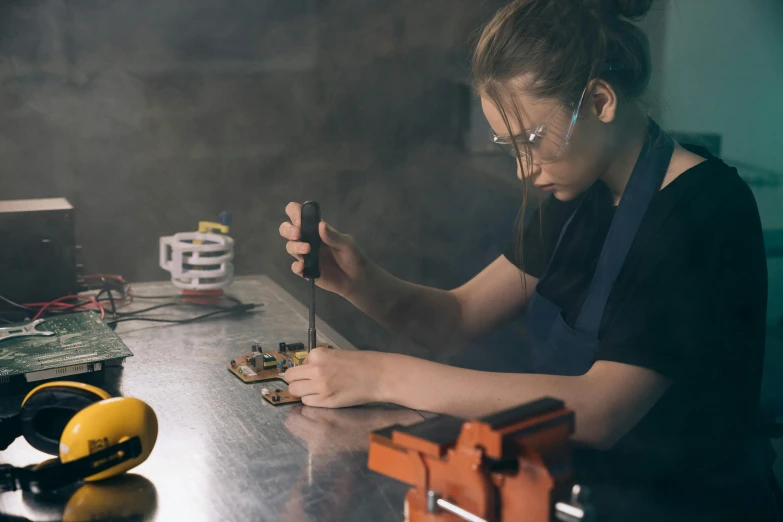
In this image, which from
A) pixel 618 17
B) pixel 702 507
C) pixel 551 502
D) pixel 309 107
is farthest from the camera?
pixel 309 107

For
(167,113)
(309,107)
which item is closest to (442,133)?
(309,107)

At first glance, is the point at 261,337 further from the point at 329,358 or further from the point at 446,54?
the point at 446,54

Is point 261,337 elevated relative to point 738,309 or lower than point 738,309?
lower

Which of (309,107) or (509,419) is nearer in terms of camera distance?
(509,419)

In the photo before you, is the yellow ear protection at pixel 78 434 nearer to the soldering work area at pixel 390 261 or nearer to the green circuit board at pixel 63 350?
the soldering work area at pixel 390 261

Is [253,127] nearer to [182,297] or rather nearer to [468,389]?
[182,297]

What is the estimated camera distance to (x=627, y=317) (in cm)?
108

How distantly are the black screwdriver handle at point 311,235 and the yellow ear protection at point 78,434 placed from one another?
42 cm

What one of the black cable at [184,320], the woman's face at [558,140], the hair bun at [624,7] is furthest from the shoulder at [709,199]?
the black cable at [184,320]

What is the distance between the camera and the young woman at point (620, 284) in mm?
1059

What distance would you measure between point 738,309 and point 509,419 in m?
0.59

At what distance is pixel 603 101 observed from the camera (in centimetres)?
122

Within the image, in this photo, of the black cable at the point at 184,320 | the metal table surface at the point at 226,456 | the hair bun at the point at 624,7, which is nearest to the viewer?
the metal table surface at the point at 226,456

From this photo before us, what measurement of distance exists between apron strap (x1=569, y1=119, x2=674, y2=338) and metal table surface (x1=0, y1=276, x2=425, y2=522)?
1.34ft
